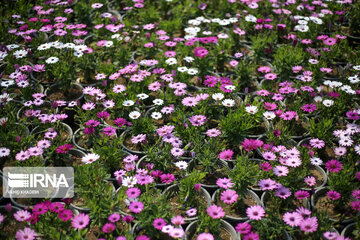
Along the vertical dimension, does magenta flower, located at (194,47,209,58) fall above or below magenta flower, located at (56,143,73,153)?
above

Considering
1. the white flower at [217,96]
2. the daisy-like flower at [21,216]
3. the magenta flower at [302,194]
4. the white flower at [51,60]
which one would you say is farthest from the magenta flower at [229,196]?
the white flower at [51,60]

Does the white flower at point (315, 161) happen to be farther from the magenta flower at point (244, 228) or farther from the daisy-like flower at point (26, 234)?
the daisy-like flower at point (26, 234)

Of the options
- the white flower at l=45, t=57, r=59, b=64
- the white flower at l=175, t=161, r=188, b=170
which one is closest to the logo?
the white flower at l=175, t=161, r=188, b=170

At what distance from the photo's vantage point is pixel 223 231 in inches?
124

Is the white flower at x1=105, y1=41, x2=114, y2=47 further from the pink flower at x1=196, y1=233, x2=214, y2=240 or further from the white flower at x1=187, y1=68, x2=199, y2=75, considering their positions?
the pink flower at x1=196, y1=233, x2=214, y2=240

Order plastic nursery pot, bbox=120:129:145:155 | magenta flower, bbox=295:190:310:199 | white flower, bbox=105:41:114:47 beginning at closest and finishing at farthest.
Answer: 1. magenta flower, bbox=295:190:310:199
2. plastic nursery pot, bbox=120:129:145:155
3. white flower, bbox=105:41:114:47

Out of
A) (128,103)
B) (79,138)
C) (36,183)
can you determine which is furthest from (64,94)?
(36,183)

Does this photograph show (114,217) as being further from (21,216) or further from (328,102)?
(328,102)

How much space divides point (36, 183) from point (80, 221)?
0.77 metres

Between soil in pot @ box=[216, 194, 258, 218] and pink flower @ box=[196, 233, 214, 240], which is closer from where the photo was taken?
pink flower @ box=[196, 233, 214, 240]

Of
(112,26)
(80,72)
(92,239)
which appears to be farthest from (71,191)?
(112,26)

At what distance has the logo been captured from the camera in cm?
333

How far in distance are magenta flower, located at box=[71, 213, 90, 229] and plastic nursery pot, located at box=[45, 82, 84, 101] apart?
1.91m

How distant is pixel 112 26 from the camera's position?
5406mm
